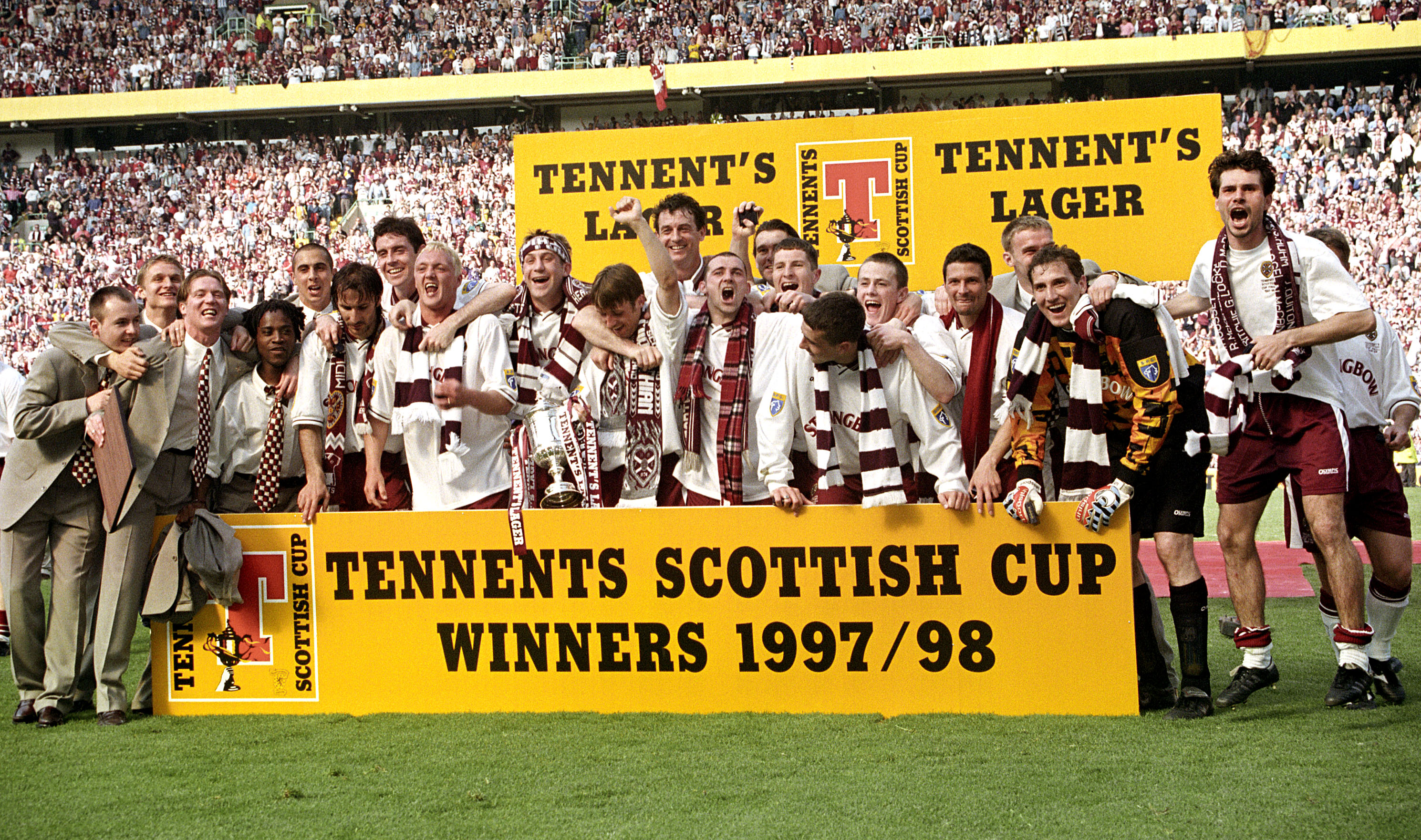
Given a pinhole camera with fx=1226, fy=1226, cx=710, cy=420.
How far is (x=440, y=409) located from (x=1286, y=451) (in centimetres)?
339

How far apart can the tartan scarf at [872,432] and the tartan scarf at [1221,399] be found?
1110 millimetres

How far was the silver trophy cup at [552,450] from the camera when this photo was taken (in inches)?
195

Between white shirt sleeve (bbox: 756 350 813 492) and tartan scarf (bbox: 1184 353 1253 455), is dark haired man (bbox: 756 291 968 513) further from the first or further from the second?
tartan scarf (bbox: 1184 353 1253 455)

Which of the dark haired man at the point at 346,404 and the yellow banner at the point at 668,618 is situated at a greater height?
the dark haired man at the point at 346,404

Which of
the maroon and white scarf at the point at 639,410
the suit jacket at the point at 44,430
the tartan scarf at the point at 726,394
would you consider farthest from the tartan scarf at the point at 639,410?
the suit jacket at the point at 44,430

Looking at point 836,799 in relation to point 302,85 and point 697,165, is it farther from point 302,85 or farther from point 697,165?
point 302,85

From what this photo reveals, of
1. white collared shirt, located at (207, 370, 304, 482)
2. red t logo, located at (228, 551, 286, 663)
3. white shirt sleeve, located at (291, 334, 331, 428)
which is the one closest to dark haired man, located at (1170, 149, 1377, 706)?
white shirt sleeve, located at (291, 334, 331, 428)

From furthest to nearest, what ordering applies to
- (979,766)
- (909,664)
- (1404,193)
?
1. (1404,193)
2. (909,664)
3. (979,766)

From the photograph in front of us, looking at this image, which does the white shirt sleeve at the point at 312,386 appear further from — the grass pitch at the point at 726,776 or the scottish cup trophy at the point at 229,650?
the grass pitch at the point at 726,776

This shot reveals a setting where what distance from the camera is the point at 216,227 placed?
3141 cm

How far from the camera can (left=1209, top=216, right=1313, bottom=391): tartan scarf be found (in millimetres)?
4723

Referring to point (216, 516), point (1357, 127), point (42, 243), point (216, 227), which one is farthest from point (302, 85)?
point (216, 516)

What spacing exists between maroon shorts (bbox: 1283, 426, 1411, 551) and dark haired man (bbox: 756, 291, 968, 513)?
1.49 m

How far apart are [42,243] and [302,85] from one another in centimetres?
799
